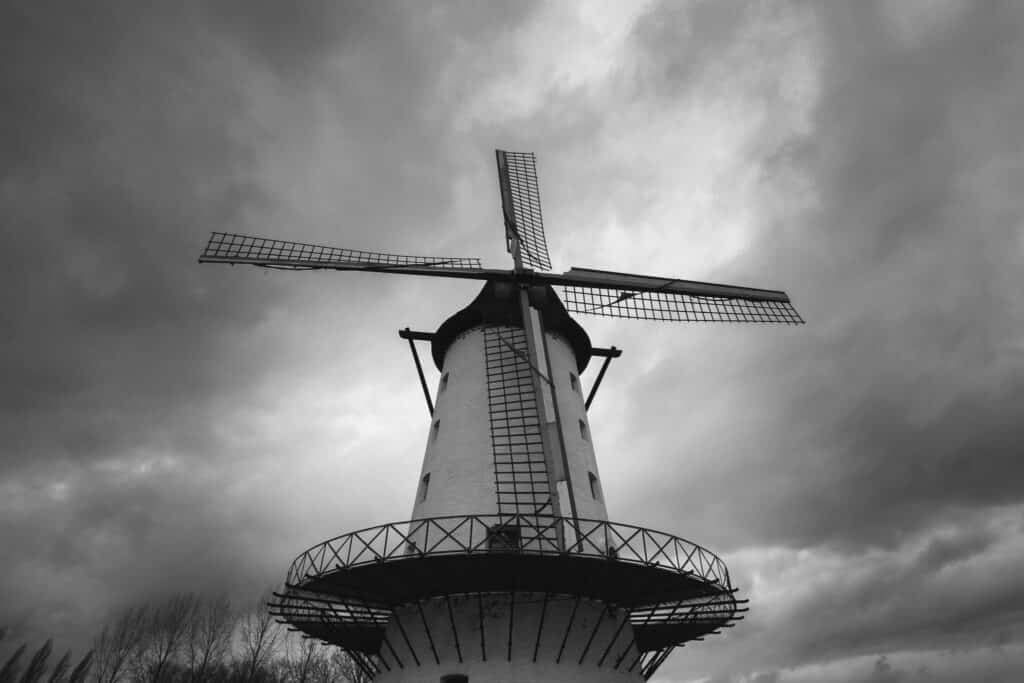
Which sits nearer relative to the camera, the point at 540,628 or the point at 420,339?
the point at 540,628

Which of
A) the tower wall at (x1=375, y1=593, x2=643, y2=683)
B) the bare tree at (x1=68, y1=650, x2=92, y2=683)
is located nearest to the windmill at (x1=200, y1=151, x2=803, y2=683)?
the tower wall at (x1=375, y1=593, x2=643, y2=683)

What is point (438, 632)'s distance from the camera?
14.0 meters

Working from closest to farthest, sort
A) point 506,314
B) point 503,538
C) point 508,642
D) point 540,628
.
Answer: point 540,628, point 503,538, point 508,642, point 506,314

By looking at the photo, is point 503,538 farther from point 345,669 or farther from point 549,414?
point 345,669

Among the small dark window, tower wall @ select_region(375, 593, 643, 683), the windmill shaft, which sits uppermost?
the windmill shaft

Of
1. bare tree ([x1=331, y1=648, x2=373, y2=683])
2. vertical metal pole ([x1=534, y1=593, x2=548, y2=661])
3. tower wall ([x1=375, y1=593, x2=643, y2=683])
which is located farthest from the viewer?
bare tree ([x1=331, y1=648, x2=373, y2=683])

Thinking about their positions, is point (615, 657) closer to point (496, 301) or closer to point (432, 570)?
point (432, 570)

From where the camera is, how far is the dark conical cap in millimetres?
19453

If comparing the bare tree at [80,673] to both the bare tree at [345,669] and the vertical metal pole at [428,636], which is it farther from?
the vertical metal pole at [428,636]

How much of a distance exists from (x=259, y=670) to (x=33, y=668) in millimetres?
28569

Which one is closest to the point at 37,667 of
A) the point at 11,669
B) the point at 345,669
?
the point at 11,669

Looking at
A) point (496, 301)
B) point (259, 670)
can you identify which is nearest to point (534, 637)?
point (496, 301)

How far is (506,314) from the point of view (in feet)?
64.5

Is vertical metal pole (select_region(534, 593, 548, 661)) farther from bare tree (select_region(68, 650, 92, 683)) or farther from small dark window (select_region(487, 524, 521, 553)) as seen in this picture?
bare tree (select_region(68, 650, 92, 683))
